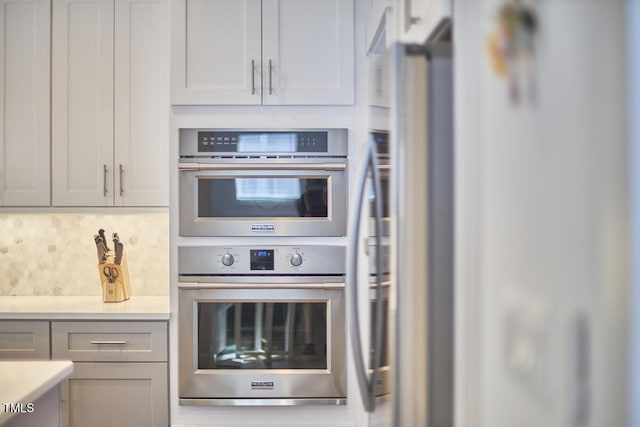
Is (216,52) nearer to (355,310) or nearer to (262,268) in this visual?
(262,268)

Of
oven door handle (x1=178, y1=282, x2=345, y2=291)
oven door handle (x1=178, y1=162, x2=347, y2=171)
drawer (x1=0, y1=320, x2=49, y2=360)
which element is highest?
oven door handle (x1=178, y1=162, x2=347, y2=171)

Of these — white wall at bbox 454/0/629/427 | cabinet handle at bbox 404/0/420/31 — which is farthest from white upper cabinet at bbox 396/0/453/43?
white wall at bbox 454/0/629/427

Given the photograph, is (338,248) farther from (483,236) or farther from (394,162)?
(483,236)

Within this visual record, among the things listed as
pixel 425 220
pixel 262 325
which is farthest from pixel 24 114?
pixel 425 220

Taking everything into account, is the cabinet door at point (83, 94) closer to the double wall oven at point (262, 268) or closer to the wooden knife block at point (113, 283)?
the wooden knife block at point (113, 283)

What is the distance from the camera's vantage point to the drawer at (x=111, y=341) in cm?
254

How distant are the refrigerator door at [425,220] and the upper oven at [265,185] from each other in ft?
4.47

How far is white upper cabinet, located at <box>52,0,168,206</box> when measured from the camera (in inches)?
108

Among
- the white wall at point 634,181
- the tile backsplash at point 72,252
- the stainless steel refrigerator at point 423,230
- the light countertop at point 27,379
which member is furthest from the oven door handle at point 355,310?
the tile backsplash at point 72,252

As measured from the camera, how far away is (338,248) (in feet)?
8.38

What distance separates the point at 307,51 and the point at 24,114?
1.39m

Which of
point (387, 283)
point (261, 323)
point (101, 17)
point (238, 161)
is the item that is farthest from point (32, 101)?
point (387, 283)

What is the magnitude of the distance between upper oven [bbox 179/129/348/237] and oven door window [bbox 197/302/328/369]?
12.9 inches

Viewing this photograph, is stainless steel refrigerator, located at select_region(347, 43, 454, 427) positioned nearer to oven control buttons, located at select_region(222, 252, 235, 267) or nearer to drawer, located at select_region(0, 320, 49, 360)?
oven control buttons, located at select_region(222, 252, 235, 267)
